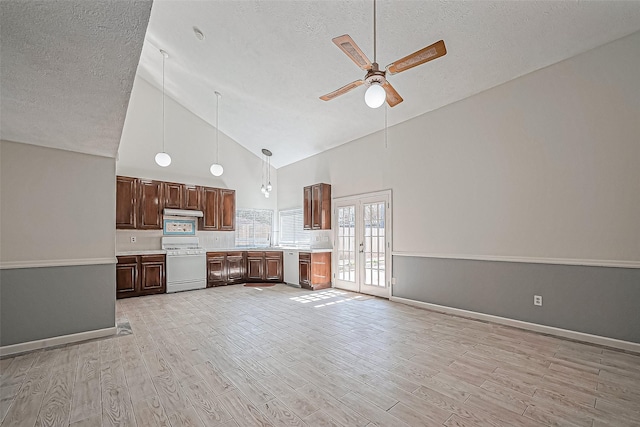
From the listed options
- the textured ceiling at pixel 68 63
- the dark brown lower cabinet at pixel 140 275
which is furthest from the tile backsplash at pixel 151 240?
the textured ceiling at pixel 68 63

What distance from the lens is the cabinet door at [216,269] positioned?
6.66m

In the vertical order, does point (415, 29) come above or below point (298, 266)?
above

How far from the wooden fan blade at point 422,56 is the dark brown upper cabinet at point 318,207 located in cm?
405

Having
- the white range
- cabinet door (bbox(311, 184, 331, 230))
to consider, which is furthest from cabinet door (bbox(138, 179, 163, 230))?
cabinet door (bbox(311, 184, 331, 230))

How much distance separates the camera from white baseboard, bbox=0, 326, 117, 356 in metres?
3.06

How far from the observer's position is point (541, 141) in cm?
362

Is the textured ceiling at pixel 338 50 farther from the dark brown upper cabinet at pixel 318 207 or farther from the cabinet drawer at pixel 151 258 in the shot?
the cabinet drawer at pixel 151 258

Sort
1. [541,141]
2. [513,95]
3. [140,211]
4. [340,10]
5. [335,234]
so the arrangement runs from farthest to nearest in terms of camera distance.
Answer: [335,234], [140,211], [513,95], [541,141], [340,10]

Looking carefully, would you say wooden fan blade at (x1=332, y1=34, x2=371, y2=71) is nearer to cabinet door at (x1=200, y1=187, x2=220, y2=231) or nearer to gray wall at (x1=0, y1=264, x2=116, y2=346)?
gray wall at (x1=0, y1=264, x2=116, y2=346)

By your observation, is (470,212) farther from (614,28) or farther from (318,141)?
(318,141)

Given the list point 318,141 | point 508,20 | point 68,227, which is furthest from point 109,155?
point 508,20

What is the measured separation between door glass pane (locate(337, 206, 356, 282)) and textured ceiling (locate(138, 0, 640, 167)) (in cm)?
157

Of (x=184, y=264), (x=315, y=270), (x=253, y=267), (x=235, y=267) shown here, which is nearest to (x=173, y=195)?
(x=184, y=264)

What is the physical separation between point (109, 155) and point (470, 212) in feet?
16.2
